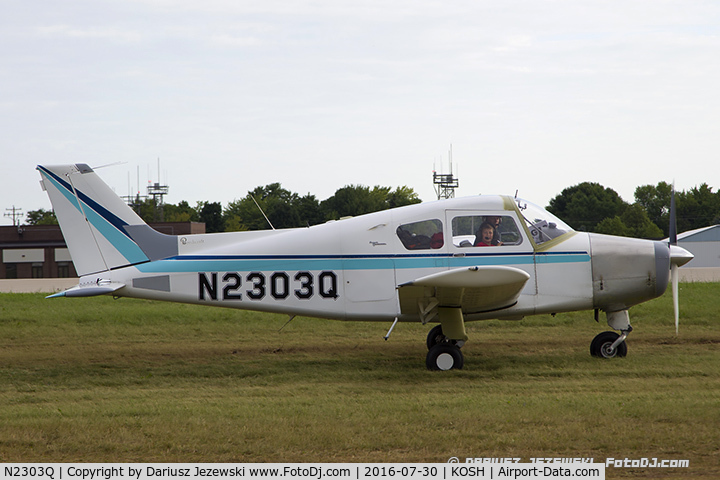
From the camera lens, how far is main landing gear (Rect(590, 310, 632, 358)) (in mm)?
9883

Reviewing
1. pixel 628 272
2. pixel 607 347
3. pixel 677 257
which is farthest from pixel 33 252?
pixel 677 257

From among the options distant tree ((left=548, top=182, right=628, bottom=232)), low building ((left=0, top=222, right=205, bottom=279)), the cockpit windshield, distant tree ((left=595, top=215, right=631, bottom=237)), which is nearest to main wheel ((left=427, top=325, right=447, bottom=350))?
the cockpit windshield

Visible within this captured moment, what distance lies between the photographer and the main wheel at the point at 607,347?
994cm

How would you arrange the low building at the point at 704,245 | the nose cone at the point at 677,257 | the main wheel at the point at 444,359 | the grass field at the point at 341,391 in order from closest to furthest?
the grass field at the point at 341,391
the main wheel at the point at 444,359
the nose cone at the point at 677,257
the low building at the point at 704,245

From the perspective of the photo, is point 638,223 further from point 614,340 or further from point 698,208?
point 614,340

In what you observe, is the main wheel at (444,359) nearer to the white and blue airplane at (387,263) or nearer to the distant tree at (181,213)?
the white and blue airplane at (387,263)

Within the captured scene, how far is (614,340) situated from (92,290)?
309 inches

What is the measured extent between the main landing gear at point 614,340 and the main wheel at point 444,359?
2275mm

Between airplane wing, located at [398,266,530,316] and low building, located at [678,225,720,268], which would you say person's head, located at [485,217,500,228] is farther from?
low building, located at [678,225,720,268]

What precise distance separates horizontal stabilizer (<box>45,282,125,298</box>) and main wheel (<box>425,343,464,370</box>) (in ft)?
15.4

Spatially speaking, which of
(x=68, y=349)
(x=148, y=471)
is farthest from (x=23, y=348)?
(x=148, y=471)

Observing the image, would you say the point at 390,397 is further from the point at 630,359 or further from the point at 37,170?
the point at 37,170

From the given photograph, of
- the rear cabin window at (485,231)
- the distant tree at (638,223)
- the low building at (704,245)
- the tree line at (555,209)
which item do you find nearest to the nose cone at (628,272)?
the rear cabin window at (485,231)

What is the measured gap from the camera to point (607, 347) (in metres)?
9.98
